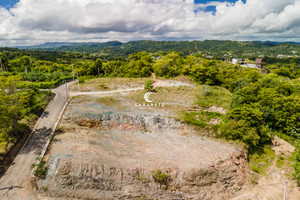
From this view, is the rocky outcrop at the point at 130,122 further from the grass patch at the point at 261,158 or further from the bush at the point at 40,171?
the grass patch at the point at 261,158

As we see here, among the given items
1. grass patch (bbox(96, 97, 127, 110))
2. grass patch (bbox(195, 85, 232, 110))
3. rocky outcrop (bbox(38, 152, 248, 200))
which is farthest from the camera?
grass patch (bbox(195, 85, 232, 110))

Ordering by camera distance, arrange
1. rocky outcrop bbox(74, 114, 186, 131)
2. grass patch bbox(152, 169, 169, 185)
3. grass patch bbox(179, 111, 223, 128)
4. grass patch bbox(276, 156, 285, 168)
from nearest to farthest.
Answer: grass patch bbox(152, 169, 169, 185), grass patch bbox(276, 156, 285, 168), rocky outcrop bbox(74, 114, 186, 131), grass patch bbox(179, 111, 223, 128)

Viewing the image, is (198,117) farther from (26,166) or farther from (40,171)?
(26,166)

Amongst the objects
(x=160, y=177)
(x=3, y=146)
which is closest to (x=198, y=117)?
(x=160, y=177)

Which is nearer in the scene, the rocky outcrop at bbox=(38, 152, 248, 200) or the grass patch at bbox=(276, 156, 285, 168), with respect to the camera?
the rocky outcrop at bbox=(38, 152, 248, 200)

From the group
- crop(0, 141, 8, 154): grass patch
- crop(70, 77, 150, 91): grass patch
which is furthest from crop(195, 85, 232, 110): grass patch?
crop(0, 141, 8, 154): grass patch

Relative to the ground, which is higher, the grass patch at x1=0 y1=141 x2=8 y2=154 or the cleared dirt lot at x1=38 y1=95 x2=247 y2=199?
the grass patch at x1=0 y1=141 x2=8 y2=154

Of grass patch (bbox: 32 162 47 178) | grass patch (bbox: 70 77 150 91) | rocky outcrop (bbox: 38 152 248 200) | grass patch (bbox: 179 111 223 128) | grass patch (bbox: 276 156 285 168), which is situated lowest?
grass patch (bbox: 276 156 285 168)

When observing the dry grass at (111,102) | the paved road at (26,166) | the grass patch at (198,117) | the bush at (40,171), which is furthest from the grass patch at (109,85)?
the bush at (40,171)

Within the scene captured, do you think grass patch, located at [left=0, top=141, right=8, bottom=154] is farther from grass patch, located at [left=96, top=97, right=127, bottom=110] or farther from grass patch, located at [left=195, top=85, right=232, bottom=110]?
grass patch, located at [left=195, top=85, right=232, bottom=110]
